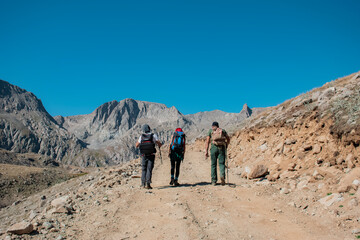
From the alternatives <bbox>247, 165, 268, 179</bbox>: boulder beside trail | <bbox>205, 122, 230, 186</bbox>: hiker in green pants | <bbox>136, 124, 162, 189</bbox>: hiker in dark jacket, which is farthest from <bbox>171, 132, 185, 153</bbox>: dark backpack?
<bbox>247, 165, 268, 179</bbox>: boulder beside trail

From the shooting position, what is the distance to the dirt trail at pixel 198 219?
577 cm

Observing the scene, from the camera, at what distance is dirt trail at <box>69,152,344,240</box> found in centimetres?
577

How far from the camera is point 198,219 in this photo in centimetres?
667

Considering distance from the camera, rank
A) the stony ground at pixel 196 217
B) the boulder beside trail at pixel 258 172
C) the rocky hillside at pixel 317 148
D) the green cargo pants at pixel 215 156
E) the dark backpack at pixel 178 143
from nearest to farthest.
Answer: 1. the stony ground at pixel 196 217
2. the rocky hillside at pixel 317 148
3. the dark backpack at pixel 178 143
4. the green cargo pants at pixel 215 156
5. the boulder beside trail at pixel 258 172

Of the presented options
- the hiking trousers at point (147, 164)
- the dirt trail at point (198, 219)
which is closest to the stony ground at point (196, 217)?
the dirt trail at point (198, 219)

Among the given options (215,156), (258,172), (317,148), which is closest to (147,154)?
(215,156)

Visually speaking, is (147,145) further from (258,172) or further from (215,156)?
(258,172)

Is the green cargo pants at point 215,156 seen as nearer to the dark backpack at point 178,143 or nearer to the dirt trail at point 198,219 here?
the dark backpack at point 178,143

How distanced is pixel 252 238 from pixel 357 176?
14.3 feet

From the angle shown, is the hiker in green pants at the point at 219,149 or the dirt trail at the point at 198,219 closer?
the dirt trail at the point at 198,219

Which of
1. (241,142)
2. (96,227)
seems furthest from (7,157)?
(96,227)

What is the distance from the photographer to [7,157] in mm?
99500

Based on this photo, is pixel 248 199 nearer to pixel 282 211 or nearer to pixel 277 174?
pixel 282 211

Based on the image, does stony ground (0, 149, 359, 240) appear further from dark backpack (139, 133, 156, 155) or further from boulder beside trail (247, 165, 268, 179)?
boulder beside trail (247, 165, 268, 179)
